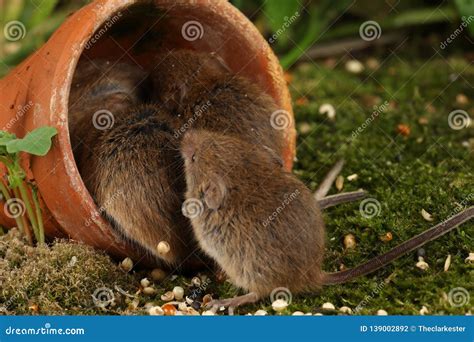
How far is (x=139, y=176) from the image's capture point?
3943mm

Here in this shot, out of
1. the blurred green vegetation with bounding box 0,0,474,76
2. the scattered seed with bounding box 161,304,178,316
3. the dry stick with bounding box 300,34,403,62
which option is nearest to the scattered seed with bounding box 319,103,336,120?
the blurred green vegetation with bounding box 0,0,474,76

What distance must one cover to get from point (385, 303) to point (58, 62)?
73.9 inches

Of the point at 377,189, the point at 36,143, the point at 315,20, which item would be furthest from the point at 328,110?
the point at 36,143

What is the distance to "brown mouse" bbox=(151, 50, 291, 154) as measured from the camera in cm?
411

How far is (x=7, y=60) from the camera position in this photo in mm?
6484

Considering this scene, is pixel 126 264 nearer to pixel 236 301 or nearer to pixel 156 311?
pixel 156 311

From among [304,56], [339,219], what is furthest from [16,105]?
[304,56]

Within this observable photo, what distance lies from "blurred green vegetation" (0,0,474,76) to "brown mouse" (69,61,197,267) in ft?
7.91

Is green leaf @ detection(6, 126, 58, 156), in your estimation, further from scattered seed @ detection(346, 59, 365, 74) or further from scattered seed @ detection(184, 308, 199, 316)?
scattered seed @ detection(346, 59, 365, 74)

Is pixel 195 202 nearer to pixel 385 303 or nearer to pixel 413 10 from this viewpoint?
pixel 385 303

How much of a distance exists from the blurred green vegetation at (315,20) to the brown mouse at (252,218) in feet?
8.80

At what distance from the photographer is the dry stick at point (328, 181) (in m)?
4.79

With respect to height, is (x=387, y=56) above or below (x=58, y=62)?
above

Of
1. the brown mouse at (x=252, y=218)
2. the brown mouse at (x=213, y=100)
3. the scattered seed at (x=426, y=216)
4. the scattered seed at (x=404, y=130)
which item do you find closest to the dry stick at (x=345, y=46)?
the scattered seed at (x=404, y=130)
